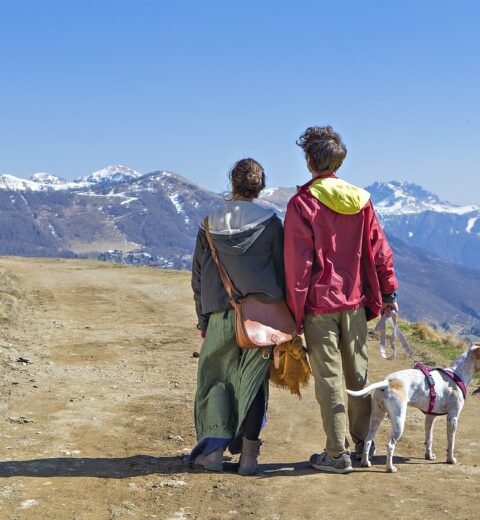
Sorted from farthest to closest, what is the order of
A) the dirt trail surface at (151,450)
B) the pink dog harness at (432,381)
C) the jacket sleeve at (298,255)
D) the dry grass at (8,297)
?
the dry grass at (8,297) < the pink dog harness at (432,381) < the jacket sleeve at (298,255) < the dirt trail surface at (151,450)

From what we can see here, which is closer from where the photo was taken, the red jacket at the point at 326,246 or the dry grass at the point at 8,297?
the red jacket at the point at 326,246

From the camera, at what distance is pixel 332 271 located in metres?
6.09

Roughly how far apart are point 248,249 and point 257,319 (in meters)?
0.55

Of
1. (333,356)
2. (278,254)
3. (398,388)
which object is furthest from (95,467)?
(398,388)

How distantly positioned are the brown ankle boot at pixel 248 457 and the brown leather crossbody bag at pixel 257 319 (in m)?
0.79

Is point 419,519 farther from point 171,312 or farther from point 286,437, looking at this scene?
point 171,312

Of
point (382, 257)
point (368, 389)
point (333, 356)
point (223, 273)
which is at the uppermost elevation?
point (382, 257)

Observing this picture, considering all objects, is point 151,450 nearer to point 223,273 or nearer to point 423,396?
point 223,273

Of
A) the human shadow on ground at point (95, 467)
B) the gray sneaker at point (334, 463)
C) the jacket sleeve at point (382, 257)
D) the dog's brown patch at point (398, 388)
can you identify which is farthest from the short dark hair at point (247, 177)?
the human shadow on ground at point (95, 467)

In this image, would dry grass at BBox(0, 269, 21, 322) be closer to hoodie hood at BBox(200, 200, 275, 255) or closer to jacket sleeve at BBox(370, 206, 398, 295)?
hoodie hood at BBox(200, 200, 275, 255)

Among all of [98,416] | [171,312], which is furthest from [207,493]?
[171,312]

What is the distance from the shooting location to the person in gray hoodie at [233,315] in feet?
20.0

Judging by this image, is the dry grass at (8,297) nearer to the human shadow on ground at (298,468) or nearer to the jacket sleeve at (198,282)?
the jacket sleeve at (198,282)

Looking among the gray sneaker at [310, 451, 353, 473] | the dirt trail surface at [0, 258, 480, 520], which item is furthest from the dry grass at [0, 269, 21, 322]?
the gray sneaker at [310, 451, 353, 473]
